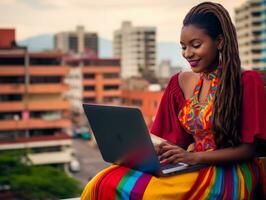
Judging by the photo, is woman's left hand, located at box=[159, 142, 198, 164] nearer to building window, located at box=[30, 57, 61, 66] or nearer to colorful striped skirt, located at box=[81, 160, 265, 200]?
colorful striped skirt, located at box=[81, 160, 265, 200]

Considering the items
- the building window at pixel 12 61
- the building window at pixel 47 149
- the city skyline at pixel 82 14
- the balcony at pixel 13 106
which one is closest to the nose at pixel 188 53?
the building window at pixel 12 61

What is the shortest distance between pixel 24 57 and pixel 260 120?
2352 cm

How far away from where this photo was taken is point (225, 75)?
1130mm

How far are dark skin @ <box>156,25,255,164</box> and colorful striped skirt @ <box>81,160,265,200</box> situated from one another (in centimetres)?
2

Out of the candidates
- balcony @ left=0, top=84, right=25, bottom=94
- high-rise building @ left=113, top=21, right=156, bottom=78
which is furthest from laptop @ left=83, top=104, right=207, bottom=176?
high-rise building @ left=113, top=21, right=156, bottom=78

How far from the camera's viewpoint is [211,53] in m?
1.14

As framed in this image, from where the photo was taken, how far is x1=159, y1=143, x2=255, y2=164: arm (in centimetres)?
108

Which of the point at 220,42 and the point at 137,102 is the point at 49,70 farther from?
the point at 220,42

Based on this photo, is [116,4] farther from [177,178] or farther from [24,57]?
[177,178]

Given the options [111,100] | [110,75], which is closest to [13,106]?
[110,75]

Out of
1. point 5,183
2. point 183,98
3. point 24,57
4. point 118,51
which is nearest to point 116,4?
point 118,51

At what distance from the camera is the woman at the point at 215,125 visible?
1056 mm

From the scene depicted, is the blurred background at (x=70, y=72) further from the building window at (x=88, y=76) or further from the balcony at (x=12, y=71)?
the building window at (x=88, y=76)

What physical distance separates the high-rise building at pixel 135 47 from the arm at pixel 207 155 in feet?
126
